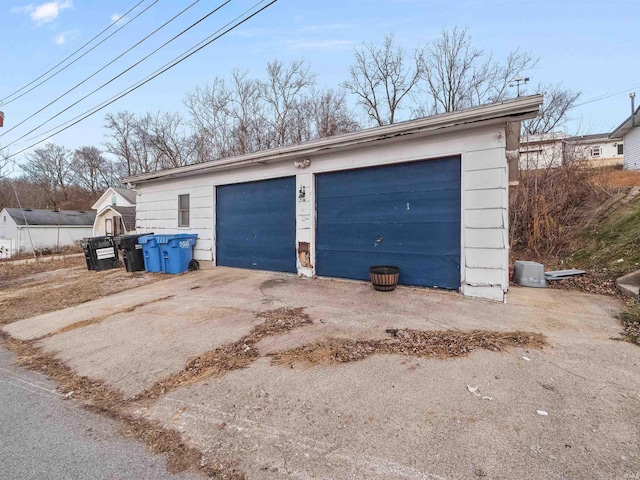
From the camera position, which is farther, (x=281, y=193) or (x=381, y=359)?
(x=281, y=193)

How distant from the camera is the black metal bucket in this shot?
5637mm

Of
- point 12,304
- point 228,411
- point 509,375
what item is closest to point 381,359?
point 509,375

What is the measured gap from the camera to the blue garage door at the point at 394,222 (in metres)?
5.54

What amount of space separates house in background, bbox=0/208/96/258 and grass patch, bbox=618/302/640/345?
2944 centimetres

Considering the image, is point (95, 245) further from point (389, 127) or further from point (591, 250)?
point (591, 250)

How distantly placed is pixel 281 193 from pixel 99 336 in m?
4.69

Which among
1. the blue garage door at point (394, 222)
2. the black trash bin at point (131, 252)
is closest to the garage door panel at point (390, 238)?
the blue garage door at point (394, 222)

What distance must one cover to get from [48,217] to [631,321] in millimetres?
34158

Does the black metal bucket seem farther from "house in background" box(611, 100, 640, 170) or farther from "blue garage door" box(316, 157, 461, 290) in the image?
"house in background" box(611, 100, 640, 170)

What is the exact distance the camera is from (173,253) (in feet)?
28.3

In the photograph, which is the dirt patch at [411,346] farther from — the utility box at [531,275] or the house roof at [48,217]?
the house roof at [48,217]

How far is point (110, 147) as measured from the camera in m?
32.1

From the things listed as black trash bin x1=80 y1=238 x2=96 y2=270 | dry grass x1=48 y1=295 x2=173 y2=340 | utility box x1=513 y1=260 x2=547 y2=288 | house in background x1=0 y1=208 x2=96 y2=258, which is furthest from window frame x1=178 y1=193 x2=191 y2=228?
house in background x1=0 y1=208 x2=96 y2=258

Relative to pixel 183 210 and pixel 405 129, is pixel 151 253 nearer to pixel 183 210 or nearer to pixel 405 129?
pixel 183 210
